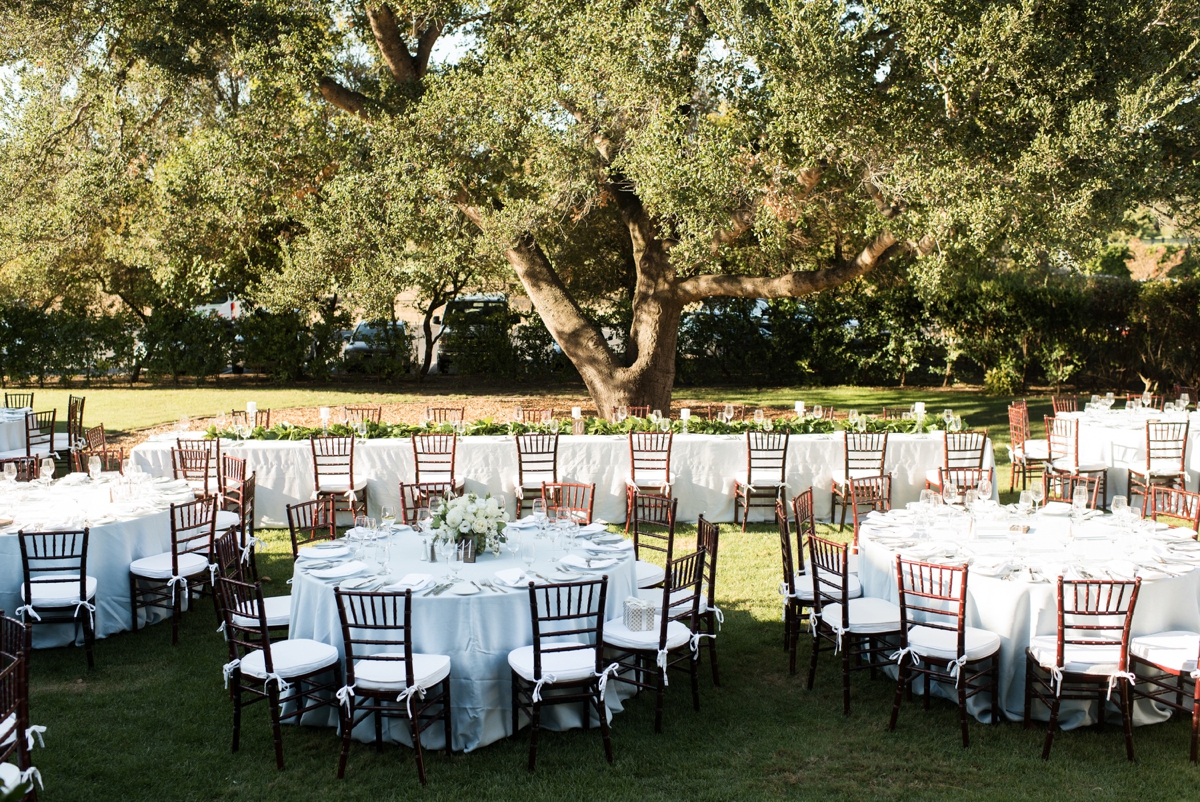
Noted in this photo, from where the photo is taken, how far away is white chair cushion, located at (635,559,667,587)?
25.2 feet

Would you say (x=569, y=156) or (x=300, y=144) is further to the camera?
(x=300, y=144)

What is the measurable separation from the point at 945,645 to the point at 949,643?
0.05 meters

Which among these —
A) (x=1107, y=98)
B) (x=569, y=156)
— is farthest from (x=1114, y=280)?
(x=569, y=156)

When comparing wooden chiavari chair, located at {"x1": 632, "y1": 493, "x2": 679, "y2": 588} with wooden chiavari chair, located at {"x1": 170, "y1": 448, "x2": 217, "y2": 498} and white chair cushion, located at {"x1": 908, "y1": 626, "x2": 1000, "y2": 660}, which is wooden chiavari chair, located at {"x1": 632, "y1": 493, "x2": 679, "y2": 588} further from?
wooden chiavari chair, located at {"x1": 170, "y1": 448, "x2": 217, "y2": 498}

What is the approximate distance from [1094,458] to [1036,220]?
364cm

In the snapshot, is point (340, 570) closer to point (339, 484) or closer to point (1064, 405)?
point (339, 484)

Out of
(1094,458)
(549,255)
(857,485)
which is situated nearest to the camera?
(857,485)

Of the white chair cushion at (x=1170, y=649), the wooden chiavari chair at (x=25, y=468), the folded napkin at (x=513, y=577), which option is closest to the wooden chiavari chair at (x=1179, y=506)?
the white chair cushion at (x=1170, y=649)

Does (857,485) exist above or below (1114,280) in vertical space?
below

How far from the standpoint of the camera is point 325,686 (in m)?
6.24

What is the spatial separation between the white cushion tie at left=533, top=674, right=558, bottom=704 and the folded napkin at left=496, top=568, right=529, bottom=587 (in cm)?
68

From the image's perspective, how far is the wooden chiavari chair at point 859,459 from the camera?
11648 mm

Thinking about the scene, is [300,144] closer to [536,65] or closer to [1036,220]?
[536,65]

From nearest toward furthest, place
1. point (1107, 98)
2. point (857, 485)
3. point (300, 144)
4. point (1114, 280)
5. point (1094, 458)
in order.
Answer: point (1107, 98)
point (857, 485)
point (1094, 458)
point (300, 144)
point (1114, 280)
